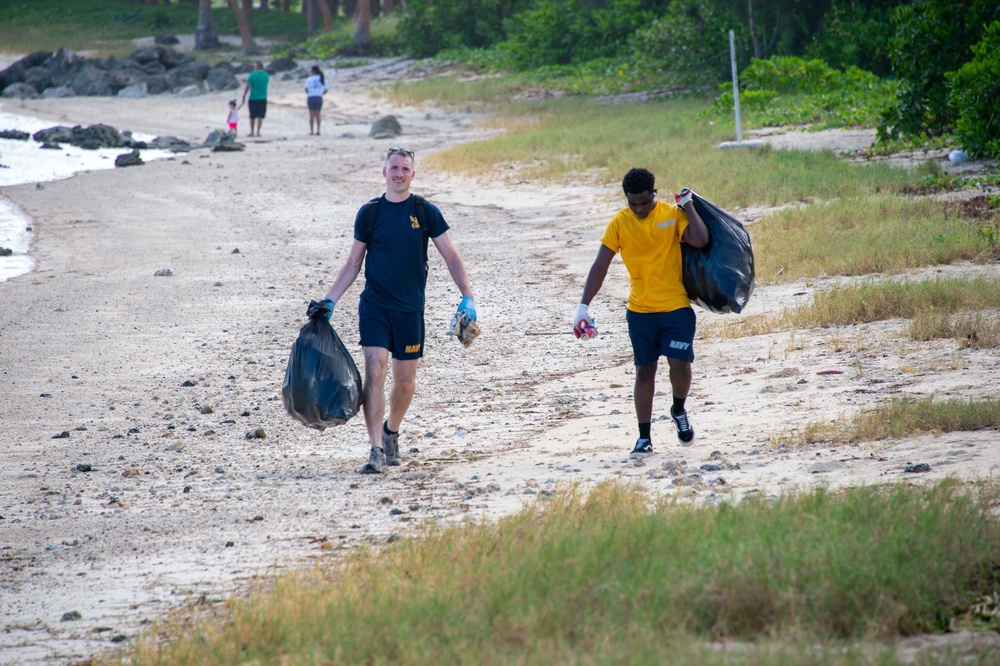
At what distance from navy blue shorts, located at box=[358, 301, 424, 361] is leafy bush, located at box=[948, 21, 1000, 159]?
358 inches


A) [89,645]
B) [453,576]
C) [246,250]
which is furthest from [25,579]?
[246,250]

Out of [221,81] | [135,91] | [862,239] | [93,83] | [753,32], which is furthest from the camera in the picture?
[93,83]

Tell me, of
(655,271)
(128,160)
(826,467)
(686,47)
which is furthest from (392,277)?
(686,47)

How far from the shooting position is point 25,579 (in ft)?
16.5

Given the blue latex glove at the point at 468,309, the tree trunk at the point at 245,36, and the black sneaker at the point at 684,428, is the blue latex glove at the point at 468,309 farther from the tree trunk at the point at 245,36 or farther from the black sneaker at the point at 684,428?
the tree trunk at the point at 245,36

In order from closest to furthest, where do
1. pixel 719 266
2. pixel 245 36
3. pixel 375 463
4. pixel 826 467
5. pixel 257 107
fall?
pixel 826 467 → pixel 719 266 → pixel 375 463 → pixel 257 107 → pixel 245 36

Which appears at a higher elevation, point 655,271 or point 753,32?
point 753,32

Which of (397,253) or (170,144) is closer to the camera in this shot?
(397,253)

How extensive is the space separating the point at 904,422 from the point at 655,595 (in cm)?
272

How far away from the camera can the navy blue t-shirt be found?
6.46 metres

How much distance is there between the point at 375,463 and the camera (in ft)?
21.2

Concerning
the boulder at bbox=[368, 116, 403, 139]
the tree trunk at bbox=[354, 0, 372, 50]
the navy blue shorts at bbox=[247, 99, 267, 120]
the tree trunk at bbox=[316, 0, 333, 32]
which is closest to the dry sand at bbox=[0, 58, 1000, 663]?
the boulder at bbox=[368, 116, 403, 139]

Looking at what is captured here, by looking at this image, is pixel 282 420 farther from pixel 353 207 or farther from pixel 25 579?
pixel 353 207

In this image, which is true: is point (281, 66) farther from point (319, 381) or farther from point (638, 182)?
point (638, 182)
